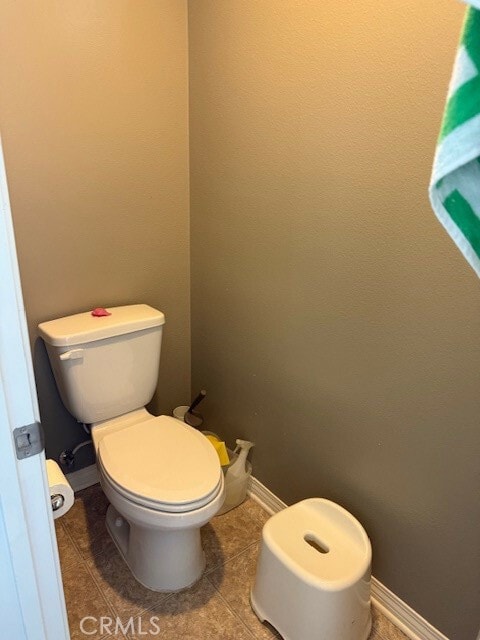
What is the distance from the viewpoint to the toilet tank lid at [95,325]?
146cm

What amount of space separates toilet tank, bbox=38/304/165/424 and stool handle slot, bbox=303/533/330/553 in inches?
30.4

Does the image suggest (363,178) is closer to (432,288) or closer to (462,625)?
(432,288)

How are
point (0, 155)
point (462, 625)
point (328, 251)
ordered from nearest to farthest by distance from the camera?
point (0, 155) → point (462, 625) → point (328, 251)

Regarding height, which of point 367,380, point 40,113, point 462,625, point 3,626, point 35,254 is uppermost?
point 40,113

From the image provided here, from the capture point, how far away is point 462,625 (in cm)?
119

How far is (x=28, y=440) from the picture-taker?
606mm

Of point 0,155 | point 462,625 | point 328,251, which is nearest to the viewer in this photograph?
point 0,155

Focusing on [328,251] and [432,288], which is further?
[328,251]

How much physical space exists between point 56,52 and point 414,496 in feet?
5.58

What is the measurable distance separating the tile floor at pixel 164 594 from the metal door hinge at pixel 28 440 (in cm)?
103

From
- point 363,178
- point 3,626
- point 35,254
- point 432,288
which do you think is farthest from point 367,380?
point 35,254

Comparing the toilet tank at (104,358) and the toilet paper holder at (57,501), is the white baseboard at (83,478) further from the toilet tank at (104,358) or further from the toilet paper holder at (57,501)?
the toilet paper holder at (57,501)

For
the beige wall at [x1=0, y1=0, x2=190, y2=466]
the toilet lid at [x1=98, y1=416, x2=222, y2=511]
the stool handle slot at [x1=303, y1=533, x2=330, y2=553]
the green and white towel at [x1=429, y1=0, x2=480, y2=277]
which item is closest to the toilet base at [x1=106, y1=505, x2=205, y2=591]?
the toilet lid at [x1=98, y1=416, x2=222, y2=511]

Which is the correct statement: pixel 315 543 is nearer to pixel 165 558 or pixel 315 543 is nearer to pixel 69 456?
pixel 165 558
